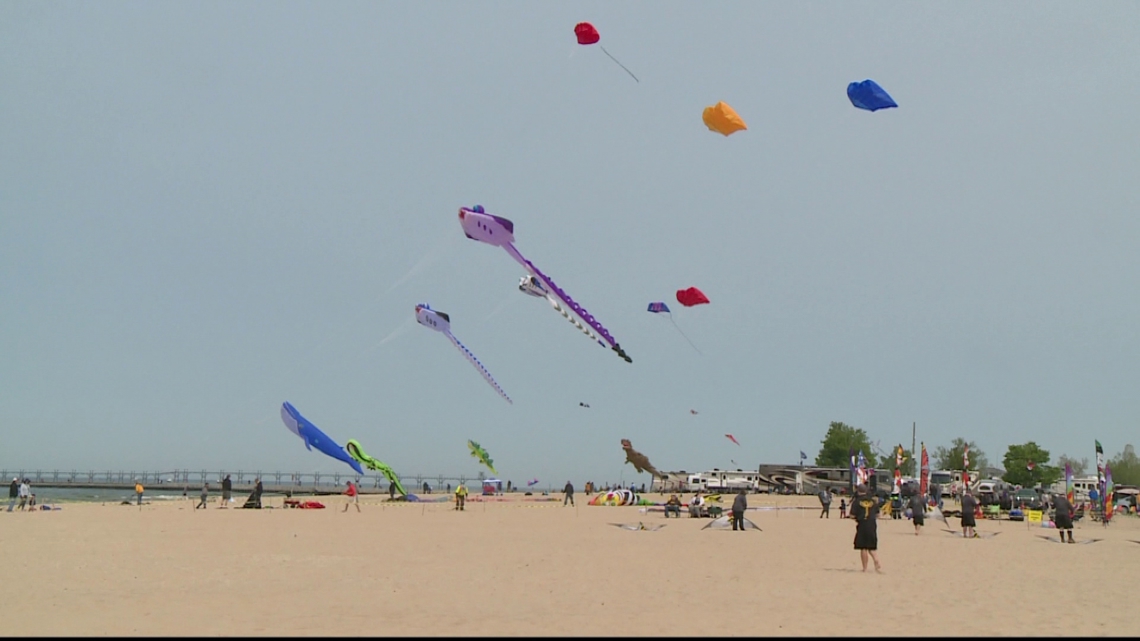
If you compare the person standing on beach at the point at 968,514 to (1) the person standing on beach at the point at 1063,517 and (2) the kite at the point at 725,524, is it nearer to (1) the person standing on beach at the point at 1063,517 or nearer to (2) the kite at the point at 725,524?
(1) the person standing on beach at the point at 1063,517

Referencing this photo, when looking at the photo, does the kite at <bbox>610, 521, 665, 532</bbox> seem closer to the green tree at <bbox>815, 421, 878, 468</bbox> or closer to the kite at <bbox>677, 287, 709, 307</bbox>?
the kite at <bbox>677, 287, 709, 307</bbox>

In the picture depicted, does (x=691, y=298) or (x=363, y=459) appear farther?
(x=363, y=459)

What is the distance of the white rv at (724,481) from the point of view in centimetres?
6259

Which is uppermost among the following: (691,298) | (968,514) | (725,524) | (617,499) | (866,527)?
(691,298)

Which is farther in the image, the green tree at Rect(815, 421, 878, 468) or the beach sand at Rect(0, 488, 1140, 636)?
the green tree at Rect(815, 421, 878, 468)

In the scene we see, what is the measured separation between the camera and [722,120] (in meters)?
20.9

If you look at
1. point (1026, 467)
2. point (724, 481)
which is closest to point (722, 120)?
point (724, 481)

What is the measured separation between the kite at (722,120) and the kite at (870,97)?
9.47ft

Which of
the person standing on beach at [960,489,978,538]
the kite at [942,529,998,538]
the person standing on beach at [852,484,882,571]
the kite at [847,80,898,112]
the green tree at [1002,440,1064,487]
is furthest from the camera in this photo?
the green tree at [1002,440,1064,487]

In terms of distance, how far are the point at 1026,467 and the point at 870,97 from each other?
69.4 meters

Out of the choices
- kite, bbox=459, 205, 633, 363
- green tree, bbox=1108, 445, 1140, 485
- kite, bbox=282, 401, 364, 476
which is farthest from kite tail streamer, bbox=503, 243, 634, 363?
green tree, bbox=1108, 445, 1140, 485

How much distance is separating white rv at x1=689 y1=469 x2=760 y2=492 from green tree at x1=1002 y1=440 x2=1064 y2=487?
29310 millimetres

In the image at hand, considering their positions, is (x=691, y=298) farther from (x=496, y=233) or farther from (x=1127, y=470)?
(x=1127, y=470)

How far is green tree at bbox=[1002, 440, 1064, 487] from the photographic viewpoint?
75.8m
